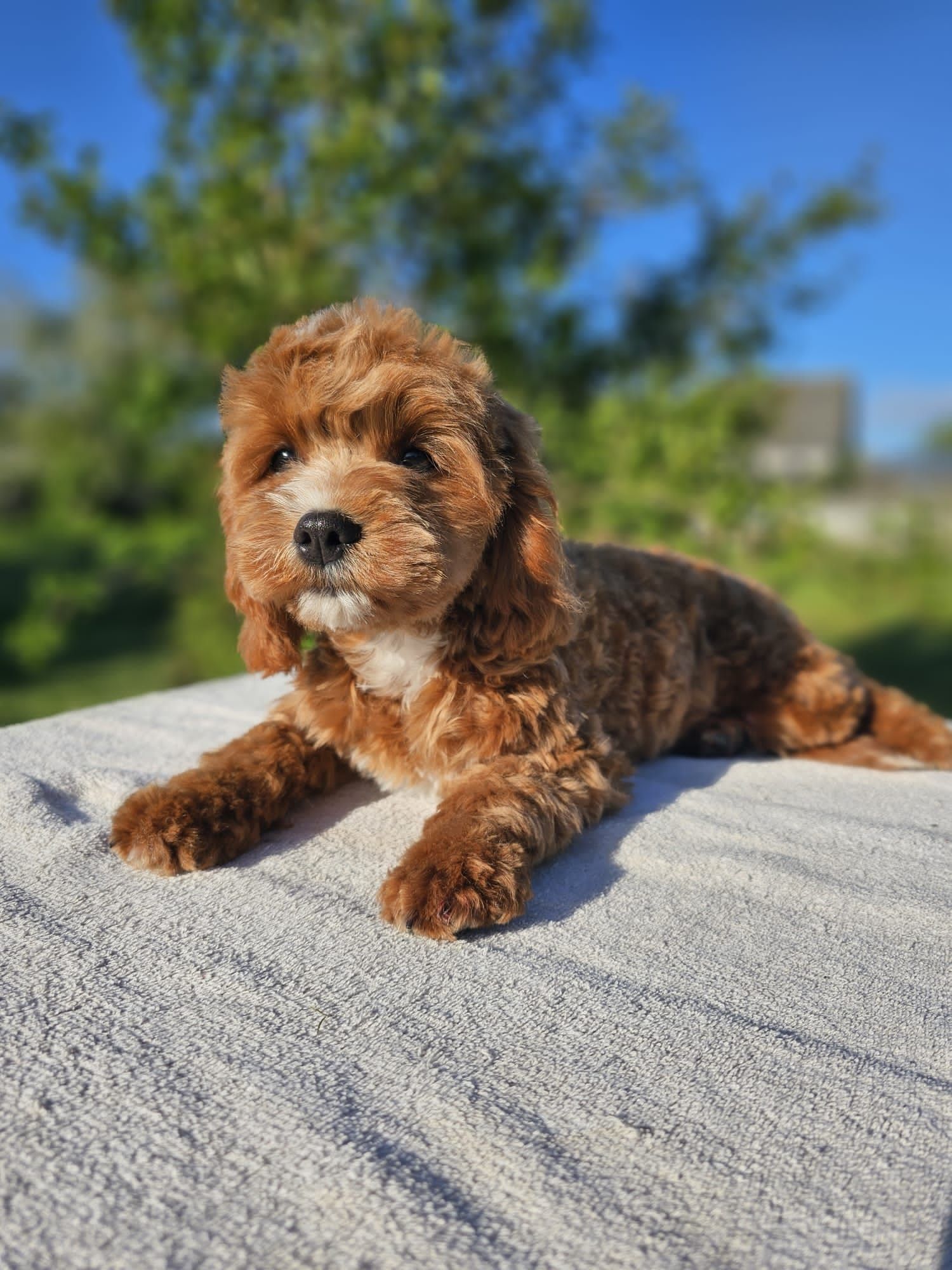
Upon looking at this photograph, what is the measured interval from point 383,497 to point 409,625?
413mm

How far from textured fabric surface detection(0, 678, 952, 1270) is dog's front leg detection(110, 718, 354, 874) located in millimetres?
80

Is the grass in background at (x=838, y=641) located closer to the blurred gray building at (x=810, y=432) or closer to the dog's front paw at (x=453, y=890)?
the blurred gray building at (x=810, y=432)

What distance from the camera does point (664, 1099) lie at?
1.69 metres

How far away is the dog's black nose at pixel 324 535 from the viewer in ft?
8.32

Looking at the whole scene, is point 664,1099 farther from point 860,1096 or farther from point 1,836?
point 1,836

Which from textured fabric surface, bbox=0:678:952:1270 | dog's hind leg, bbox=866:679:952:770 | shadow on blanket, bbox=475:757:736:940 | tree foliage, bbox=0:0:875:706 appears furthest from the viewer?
tree foliage, bbox=0:0:875:706

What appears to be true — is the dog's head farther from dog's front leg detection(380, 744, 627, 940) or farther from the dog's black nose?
dog's front leg detection(380, 744, 627, 940)

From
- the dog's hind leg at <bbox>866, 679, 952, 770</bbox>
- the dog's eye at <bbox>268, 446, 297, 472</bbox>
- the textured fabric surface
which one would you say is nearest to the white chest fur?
the textured fabric surface

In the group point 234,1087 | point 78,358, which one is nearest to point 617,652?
point 234,1087

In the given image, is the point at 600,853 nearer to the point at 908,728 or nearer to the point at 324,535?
the point at 324,535

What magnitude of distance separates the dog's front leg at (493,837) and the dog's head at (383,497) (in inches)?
15.0

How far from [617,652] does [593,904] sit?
120 centimetres

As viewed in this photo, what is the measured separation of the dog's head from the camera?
2578 millimetres

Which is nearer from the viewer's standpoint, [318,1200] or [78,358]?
[318,1200]
